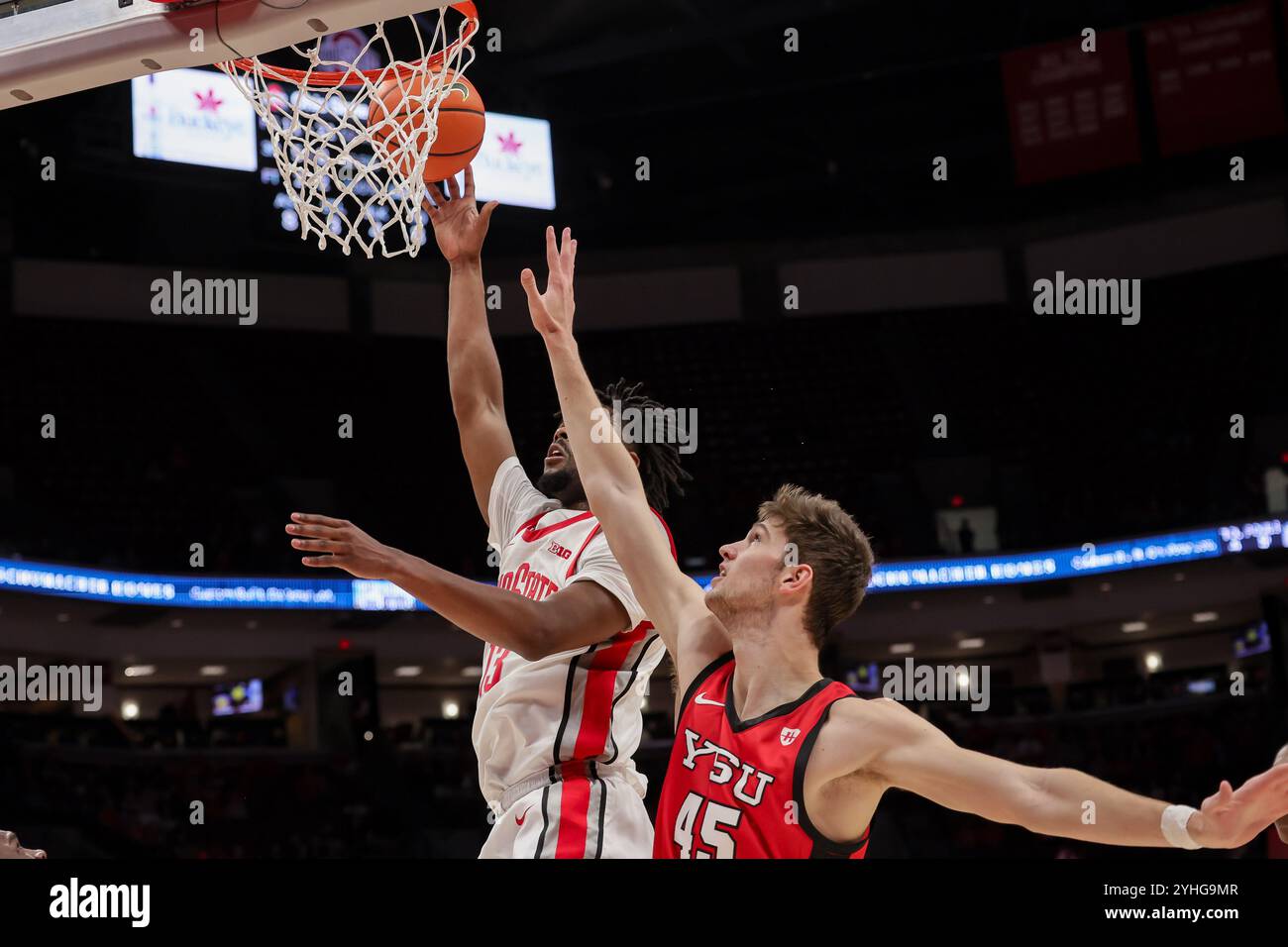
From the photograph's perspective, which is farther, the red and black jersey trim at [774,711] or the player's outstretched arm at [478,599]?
the red and black jersey trim at [774,711]

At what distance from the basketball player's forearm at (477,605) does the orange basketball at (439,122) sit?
123 centimetres

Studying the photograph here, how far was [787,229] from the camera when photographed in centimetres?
1270

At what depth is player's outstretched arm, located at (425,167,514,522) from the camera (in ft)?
10.9

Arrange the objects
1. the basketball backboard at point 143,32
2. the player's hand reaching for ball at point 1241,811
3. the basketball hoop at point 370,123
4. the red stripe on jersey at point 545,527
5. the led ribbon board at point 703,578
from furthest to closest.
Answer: the led ribbon board at point 703,578 → the basketball hoop at point 370,123 → the red stripe on jersey at point 545,527 → the basketball backboard at point 143,32 → the player's hand reaching for ball at point 1241,811

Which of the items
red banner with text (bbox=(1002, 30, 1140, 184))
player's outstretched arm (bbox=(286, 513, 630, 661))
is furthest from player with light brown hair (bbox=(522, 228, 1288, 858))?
red banner with text (bbox=(1002, 30, 1140, 184))

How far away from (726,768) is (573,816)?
424mm

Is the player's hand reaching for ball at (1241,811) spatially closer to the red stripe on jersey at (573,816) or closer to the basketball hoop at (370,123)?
the red stripe on jersey at (573,816)

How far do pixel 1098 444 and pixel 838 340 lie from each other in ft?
7.82

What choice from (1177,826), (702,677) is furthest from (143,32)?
(1177,826)

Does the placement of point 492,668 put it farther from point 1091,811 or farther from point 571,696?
point 1091,811

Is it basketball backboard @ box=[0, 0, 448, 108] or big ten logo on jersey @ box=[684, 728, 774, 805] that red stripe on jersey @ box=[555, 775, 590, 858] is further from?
basketball backboard @ box=[0, 0, 448, 108]

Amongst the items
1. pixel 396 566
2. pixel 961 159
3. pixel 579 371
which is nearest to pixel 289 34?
pixel 579 371

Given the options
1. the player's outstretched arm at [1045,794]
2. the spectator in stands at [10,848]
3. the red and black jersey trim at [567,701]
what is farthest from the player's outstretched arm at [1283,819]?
the spectator in stands at [10,848]

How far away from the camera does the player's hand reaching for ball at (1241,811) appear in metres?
1.89
